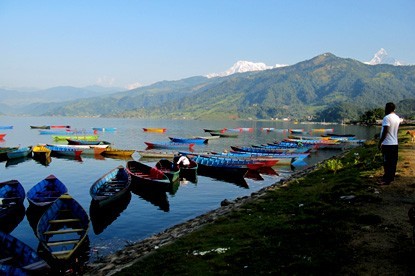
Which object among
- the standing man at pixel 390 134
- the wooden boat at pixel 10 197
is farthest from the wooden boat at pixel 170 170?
the standing man at pixel 390 134

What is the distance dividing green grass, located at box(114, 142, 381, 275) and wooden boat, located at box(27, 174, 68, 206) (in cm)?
1500

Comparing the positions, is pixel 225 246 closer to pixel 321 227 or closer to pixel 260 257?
pixel 260 257

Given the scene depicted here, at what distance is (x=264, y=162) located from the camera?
4859 cm

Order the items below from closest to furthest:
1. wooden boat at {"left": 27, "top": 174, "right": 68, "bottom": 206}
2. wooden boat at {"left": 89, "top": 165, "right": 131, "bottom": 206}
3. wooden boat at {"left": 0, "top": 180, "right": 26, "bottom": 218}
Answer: wooden boat at {"left": 0, "top": 180, "right": 26, "bottom": 218} < wooden boat at {"left": 27, "top": 174, "right": 68, "bottom": 206} < wooden boat at {"left": 89, "top": 165, "right": 131, "bottom": 206}

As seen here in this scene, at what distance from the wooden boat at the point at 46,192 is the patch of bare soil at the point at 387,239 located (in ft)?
70.7

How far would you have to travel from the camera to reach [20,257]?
14672 mm

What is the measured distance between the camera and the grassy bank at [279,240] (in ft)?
34.2

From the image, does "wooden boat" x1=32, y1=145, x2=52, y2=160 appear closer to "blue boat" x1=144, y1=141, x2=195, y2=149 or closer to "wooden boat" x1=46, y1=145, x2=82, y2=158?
"wooden boat" x1=46, y1=145, x2=82, y2=158

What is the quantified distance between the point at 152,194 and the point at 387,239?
25.3 metres

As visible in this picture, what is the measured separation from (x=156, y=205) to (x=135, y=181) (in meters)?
6.63

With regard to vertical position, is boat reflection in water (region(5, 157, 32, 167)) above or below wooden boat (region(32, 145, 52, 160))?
below

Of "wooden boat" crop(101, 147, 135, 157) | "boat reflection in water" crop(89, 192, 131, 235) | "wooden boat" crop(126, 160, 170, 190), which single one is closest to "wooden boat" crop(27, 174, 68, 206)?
"boat reflection in water" crop(89, 192, 131, 235)

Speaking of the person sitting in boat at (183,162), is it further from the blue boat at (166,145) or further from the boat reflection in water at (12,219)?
the blue boat at (166,145)

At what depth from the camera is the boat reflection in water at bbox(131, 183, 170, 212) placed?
31025 millimetres
